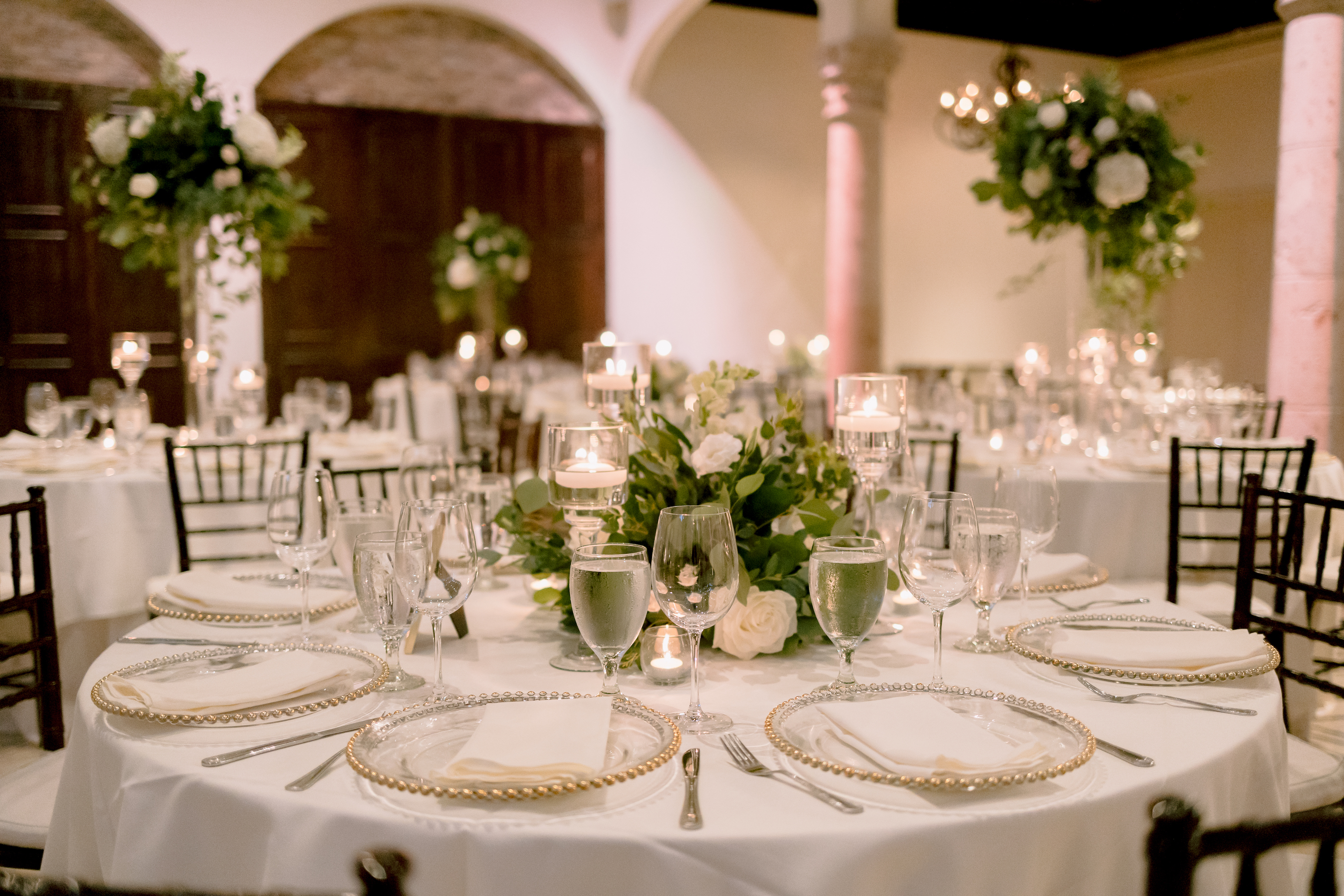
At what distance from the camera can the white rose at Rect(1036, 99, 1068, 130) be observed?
14.7ft

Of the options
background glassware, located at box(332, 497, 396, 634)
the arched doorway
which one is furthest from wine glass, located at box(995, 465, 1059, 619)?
the arched doorway

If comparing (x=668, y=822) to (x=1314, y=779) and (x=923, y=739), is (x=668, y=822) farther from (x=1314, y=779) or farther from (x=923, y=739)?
(x=1314, y=779)

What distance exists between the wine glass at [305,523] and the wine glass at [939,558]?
88 centimetres

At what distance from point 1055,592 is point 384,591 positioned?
3.95 ft

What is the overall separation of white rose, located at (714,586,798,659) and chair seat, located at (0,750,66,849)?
3.25 ft

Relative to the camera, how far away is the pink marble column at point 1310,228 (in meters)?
4.62

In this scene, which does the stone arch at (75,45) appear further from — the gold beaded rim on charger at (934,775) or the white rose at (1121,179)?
the gold beaded rim on charger at (934,775)

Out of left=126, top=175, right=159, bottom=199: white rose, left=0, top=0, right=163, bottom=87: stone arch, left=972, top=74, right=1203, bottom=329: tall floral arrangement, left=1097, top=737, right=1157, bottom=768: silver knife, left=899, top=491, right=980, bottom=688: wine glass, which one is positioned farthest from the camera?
left=0, top=0, right=163, bottom=87: stone arch

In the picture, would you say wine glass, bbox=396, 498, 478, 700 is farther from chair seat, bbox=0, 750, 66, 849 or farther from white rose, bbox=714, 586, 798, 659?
chair seat, bbox=0, 750, 66, 849

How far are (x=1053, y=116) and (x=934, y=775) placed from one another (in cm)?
400

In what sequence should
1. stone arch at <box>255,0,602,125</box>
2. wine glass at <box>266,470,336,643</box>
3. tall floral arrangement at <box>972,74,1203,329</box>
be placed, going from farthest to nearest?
stone arch at <box>255,0,602,125</box>, tall floral arrangement at <box>972,74,1203,329</box>, wine glass at <box>266,470,336,643</box>

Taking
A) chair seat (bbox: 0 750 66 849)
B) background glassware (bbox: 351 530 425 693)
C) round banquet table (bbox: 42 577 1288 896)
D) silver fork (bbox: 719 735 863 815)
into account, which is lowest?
chair seat (bbox: 0 750 66 849)

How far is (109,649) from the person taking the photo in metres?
1.68

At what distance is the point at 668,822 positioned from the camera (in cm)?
106
